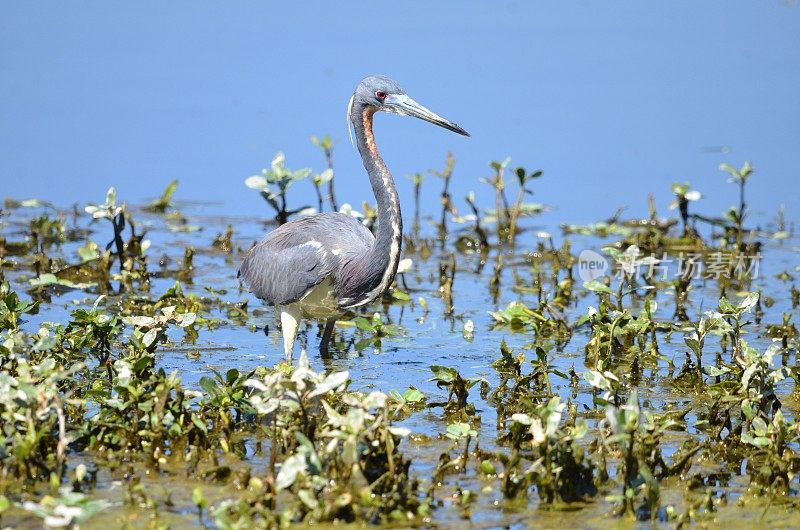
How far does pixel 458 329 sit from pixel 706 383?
197 cm

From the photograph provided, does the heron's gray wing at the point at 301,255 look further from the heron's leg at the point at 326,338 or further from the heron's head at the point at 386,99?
the heron's head at the point at 386,99

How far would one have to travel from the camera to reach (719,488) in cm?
489

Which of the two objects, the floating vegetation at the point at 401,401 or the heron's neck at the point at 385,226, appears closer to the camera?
the floating vegetation at the point at 401,401

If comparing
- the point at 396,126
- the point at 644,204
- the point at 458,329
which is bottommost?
the point at 458,329

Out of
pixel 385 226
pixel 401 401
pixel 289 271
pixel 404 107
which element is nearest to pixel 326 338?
pixel 289 271

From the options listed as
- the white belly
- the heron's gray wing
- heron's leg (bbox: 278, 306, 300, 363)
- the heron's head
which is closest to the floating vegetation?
heron's leg (bbox: 278, 306, 300, 363)

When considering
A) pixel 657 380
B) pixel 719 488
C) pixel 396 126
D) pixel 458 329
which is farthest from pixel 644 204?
pixel 719 488

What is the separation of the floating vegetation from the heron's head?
1328mm

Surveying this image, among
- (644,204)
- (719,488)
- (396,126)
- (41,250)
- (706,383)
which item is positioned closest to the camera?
(719,488)

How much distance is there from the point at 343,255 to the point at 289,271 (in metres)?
0.32

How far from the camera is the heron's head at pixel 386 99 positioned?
6.94 meters

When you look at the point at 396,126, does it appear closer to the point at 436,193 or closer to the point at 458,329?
the point at 436,193
